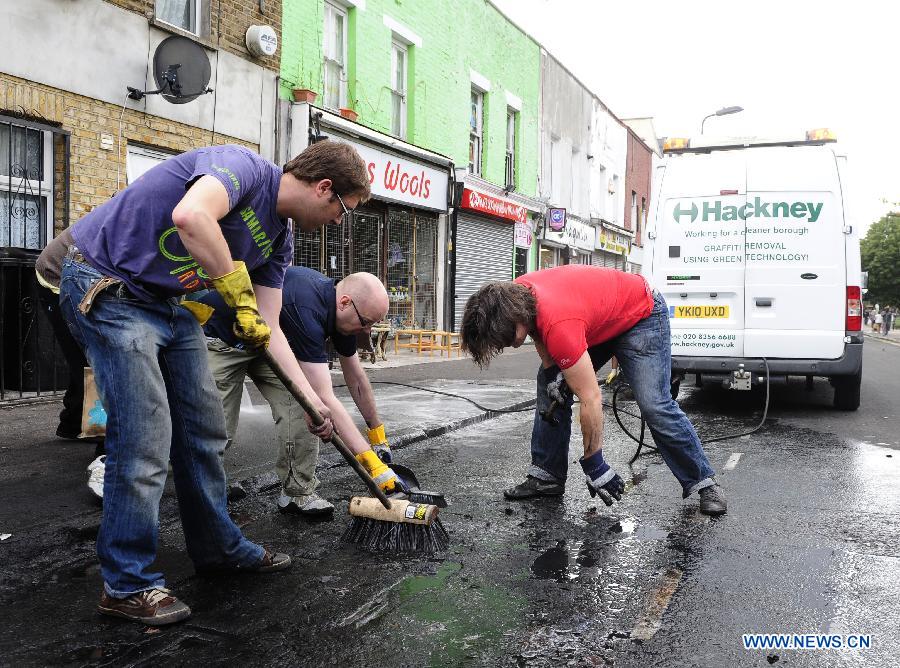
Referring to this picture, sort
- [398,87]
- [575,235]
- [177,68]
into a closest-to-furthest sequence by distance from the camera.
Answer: [177,68] < [398,87] < [575,235]

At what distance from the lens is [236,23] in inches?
429

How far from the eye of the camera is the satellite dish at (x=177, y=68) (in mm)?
9273

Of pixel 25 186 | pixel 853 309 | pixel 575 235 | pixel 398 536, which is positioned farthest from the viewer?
pixel 575 235

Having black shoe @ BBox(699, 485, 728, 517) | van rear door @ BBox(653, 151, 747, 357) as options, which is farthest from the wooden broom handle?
van rear door @ BBox(653, 151, 747, 357)

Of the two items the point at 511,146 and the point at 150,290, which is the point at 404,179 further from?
the point at 150,290

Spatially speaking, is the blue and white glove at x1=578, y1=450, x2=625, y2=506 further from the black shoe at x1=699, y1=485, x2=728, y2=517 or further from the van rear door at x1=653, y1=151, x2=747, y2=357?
the van rear door at x1=653, y1=151, x2=747, y2=357

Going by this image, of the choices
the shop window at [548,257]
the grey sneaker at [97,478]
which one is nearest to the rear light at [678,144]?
the grey sneaker at [97,478]

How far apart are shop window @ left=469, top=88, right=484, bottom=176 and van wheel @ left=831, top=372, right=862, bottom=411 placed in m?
11.6

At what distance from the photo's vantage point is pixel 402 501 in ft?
12.0

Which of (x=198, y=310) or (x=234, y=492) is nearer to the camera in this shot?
(x=198, y=310)

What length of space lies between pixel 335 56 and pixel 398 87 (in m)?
2.28

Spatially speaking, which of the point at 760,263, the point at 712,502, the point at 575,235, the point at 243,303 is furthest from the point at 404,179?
the point at 243,303

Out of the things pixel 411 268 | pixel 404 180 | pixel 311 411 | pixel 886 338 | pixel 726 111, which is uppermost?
pixel 726 111

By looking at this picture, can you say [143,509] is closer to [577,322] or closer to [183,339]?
[183,339]
